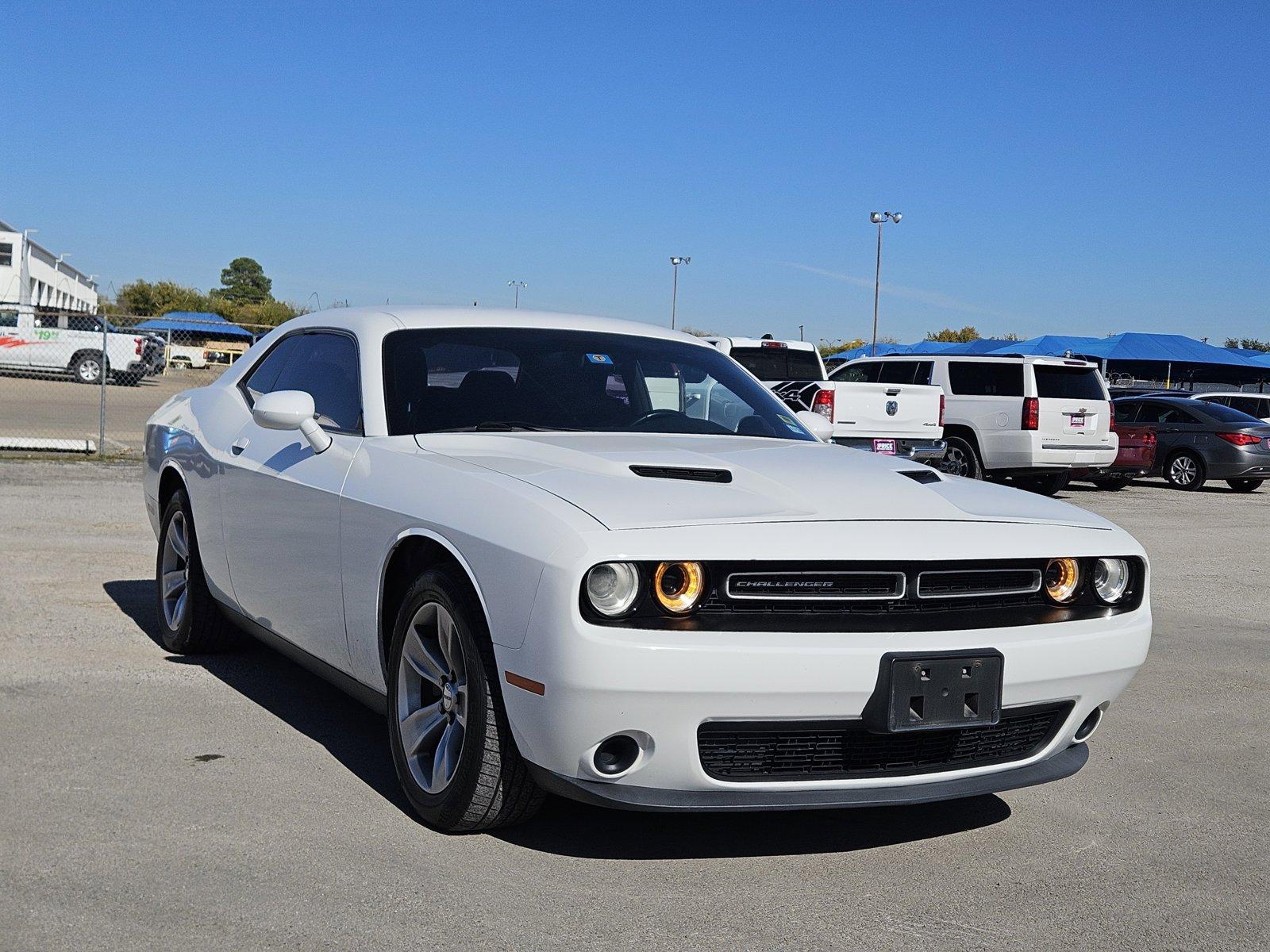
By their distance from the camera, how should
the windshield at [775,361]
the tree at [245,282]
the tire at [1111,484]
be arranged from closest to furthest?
the windshield at [775,361] → the tire at [1111,484] → the tree at [245,282]

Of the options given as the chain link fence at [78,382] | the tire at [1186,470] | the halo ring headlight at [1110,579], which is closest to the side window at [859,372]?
the tire at [1186,470]

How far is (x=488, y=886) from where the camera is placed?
339cm

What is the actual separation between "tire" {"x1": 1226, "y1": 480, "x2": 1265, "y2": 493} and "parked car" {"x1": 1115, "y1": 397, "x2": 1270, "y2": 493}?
1.9 inches

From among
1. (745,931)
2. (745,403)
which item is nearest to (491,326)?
(745,403)

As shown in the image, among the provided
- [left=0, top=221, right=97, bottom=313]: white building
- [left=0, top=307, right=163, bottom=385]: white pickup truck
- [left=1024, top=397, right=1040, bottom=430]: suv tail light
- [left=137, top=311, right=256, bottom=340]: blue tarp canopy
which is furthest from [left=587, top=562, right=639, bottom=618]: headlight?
[left=0, top=221, right=97, bottom=313]: white building

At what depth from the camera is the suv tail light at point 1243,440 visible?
20641 millimetres

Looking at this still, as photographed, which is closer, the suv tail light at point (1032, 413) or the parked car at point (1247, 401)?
the suv tail light at point (1032, 413)

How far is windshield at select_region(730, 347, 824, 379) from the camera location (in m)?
18.3

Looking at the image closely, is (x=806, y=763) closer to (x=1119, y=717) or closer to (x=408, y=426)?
(x=408, y=426)

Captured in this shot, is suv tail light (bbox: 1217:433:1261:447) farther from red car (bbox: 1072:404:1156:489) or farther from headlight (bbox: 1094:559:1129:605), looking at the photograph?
headlight (bbox: 1094:559:1129:605)

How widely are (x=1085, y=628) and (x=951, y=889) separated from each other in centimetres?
81

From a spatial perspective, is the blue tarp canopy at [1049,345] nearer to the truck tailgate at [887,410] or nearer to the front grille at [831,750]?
the truck tailgate at [887,410]

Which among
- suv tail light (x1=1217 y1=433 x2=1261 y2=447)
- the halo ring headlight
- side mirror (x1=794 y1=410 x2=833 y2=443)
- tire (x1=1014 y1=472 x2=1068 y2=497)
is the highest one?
side mirror (x1=794 y1=410 x2=833 y2=443)

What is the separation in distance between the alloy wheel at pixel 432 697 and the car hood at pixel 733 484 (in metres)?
0.48
